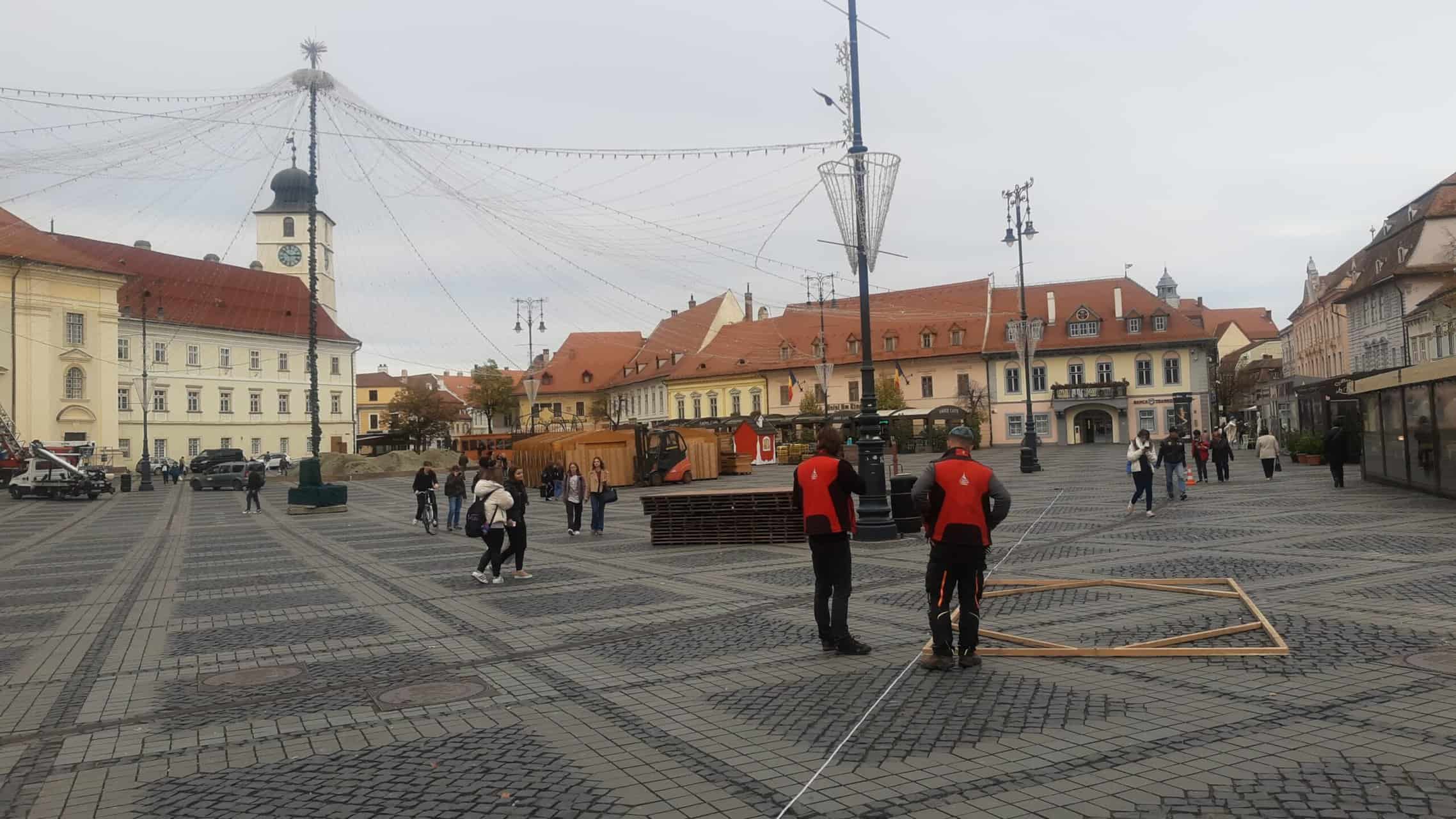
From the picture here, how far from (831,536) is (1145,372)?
64553 mm

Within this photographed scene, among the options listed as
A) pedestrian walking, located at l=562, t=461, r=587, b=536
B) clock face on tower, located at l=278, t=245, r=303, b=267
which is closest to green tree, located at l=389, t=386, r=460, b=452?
clock face on tower, located at l=278, t=245, r=303, b=267

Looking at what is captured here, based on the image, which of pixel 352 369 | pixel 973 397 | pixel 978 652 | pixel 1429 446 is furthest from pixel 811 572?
pixel 352 369

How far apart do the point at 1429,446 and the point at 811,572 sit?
48.0 feet

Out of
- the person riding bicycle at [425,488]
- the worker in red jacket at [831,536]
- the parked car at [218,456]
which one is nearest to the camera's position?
the worker in red jacket at [831,536]

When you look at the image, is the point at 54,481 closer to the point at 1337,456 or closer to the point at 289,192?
the point at 1337,456

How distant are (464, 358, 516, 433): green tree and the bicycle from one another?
194 feet

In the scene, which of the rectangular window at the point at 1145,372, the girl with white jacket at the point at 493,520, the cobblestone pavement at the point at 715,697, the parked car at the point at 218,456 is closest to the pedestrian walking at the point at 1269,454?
the cobblestone pavement at the point at 715,697

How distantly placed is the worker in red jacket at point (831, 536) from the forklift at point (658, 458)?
3021 centimetres

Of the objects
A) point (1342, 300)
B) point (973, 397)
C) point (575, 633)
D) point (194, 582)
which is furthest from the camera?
point (973, 397)

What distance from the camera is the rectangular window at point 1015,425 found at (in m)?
69.6

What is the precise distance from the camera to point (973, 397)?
2739 inches

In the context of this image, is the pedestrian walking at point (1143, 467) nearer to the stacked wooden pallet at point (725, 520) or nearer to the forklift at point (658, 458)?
the stacked wooden pallet at point (725, 520)

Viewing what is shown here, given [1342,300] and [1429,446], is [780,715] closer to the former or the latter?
[1429,446]

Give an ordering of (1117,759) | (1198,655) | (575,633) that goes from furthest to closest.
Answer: (575,633), (1198,655), (1117,759)
